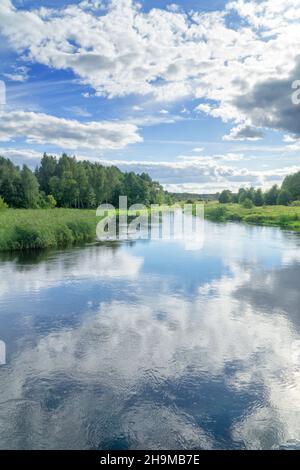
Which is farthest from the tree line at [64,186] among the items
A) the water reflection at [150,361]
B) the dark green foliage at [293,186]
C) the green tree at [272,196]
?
the water reflection at [150,361]

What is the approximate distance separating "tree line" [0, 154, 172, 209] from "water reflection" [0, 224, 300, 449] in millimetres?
52992

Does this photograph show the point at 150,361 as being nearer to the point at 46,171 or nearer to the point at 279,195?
the point at 46,171

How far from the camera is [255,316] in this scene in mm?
14266

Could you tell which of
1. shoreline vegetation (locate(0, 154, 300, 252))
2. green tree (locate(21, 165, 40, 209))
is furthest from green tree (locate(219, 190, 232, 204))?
green tree (locate(21, 165, 40, 209))

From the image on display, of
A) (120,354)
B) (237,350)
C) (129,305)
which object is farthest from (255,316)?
(120,354)

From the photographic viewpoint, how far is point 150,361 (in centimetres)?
1038

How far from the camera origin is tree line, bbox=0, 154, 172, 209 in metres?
71.9

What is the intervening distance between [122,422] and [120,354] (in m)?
3.20

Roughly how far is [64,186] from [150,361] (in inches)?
2908

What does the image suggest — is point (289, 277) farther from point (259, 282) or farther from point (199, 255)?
point (199, 255)

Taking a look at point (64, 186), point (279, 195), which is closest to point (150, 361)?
point (64, 186)

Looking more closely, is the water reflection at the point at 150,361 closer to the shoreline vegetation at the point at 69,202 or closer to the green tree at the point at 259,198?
the shoreline vegetation at the point at 69,202

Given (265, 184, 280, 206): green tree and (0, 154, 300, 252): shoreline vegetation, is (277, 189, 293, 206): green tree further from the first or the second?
(265, 184, 280, 206): green tree

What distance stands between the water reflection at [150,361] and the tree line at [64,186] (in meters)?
53.0
